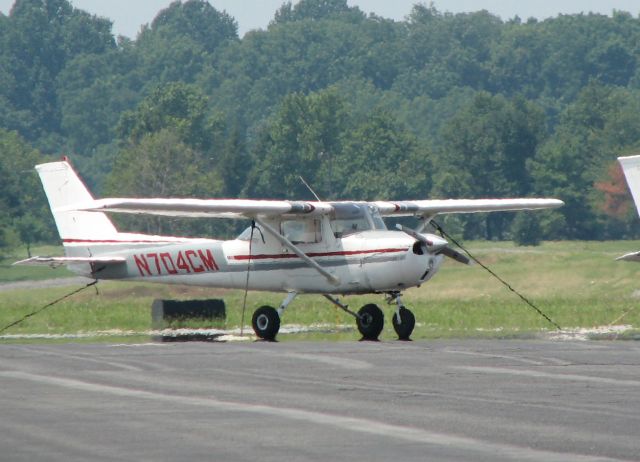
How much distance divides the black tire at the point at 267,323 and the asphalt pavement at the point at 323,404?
10.1 ft

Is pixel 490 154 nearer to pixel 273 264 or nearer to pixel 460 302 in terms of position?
pixel 460 302

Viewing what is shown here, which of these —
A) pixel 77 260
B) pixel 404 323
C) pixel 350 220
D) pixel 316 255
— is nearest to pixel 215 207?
pixel 316 255

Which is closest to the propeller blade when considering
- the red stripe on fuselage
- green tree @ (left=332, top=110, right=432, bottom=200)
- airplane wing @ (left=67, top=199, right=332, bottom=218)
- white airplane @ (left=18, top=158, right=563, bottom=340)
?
white airplane @ (left=18, top=158, right=563, bottom=340)

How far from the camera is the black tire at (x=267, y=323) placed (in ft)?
81.9

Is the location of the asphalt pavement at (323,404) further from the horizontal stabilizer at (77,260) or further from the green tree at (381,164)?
the green tree at (381,164)

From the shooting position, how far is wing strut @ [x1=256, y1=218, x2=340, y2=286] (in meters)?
24.9

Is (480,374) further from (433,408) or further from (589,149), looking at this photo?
(589,149)

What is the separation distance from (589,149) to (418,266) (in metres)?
82.9

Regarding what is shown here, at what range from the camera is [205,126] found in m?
127

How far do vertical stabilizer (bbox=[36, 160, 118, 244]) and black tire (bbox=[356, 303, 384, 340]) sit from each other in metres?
5.72

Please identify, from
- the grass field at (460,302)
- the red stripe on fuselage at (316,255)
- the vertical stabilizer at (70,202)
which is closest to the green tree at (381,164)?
the grass field at (460,302)

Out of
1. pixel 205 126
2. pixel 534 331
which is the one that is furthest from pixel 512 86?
pixel 534 331

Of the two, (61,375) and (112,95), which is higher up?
(112,95)

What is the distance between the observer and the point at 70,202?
28.5m
